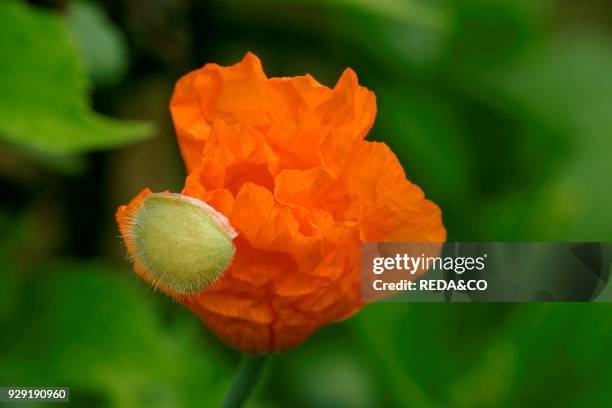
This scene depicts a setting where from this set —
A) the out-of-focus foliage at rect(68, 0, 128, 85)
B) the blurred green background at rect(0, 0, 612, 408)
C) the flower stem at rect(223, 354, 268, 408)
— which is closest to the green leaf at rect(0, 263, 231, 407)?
the blurred green background at rect(0, 0, 612, 408)

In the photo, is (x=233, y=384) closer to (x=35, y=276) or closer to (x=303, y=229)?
(x=303, y=229)

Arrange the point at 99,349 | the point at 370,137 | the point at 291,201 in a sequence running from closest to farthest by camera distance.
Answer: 1. the point at 291,201
2. the point at 99,349
3. the point at 370,137

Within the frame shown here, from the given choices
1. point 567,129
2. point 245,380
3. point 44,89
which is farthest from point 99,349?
point 567,129

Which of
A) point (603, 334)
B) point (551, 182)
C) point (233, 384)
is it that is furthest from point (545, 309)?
point (233, 384)

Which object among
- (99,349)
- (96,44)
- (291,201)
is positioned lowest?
(99,349)

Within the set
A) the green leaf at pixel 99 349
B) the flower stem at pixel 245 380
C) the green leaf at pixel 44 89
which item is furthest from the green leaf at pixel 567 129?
the flower stem at pixel 245 380

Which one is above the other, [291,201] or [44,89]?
[291,201]

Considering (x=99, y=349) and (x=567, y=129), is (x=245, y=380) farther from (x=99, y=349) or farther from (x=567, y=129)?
(x=567, y=129)
